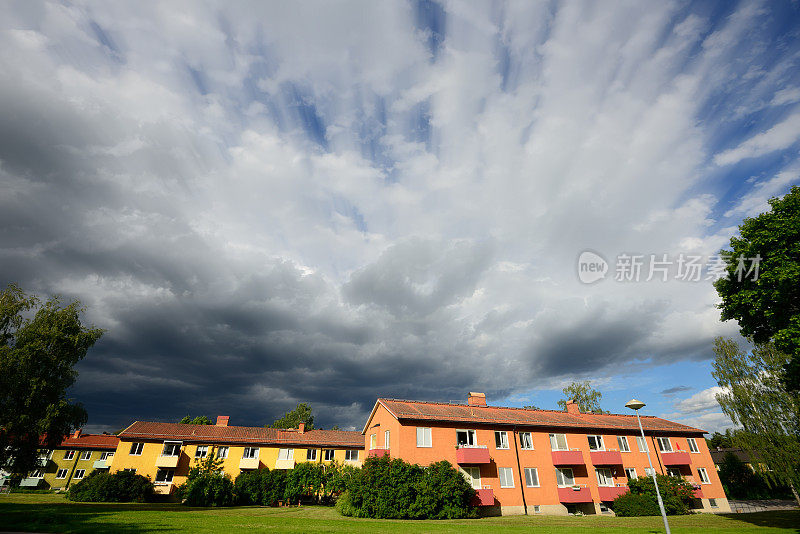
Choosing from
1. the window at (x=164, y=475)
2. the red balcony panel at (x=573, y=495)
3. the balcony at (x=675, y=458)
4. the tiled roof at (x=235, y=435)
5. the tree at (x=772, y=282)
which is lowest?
the red balcony panel at (x=573, y=495)

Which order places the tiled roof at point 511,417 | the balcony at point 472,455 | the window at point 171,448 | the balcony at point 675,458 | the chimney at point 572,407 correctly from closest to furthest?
1. the balcony at point 472,455
2. the tiled roof at point 511,417
3. the balcony at point 675,458
4. the window at point 171,448
5. the chimney at point 572,407

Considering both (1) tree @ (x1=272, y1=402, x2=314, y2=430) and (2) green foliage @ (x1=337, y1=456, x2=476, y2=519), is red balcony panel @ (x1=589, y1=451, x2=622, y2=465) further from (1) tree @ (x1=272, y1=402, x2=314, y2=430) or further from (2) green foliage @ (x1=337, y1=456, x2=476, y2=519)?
(1) tree @ (x1=272, y1=402, x2=314, y2=430)

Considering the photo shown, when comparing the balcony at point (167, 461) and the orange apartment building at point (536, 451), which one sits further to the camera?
the balcony at point (167, 461)

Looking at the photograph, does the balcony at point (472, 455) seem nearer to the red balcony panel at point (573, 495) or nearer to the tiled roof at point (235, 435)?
the red balcony panel at point (573, 495)

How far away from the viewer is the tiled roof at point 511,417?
34531 millimetres

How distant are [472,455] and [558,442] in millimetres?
11259

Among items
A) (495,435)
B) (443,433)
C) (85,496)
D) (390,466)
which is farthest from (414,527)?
(85,496)

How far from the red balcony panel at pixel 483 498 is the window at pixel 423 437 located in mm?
5492

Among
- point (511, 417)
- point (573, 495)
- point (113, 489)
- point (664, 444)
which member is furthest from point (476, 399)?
point (113, 489)

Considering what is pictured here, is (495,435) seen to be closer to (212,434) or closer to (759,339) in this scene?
(759,339)

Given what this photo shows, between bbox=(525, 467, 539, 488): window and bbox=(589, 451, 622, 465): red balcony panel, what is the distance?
22.9ft

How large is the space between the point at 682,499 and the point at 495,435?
752 inches

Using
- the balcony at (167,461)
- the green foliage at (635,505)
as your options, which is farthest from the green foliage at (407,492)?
the balcony at (167,461)

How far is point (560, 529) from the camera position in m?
22.5
